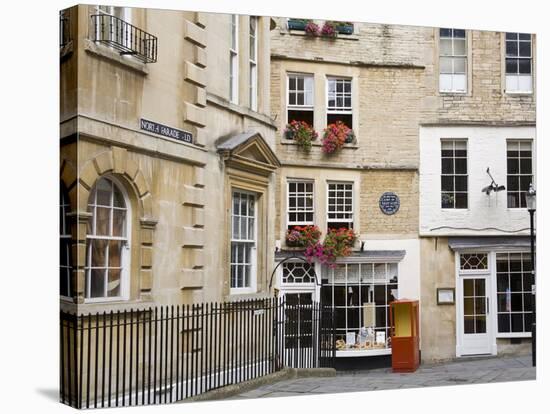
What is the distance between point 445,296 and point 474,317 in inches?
22.5

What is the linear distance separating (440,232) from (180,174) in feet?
12.3

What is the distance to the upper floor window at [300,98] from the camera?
1195 cm

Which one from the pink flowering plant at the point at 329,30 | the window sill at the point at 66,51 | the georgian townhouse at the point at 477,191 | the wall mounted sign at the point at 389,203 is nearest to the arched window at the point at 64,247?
the window sill at the point at 66,51

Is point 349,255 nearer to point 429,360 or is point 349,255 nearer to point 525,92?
point 429,360

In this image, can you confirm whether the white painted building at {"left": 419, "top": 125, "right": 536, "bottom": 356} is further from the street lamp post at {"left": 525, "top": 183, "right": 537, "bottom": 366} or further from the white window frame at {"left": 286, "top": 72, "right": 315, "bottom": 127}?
the white window frame at {"left": 286, "top": 72, "right": 315, "bottom": 127}

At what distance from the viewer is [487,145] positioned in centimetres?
1297

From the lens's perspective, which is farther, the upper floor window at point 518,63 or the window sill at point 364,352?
the upper floor window at point 518,63

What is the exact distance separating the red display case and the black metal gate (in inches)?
33.0

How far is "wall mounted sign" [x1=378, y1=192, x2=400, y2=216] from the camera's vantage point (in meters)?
12.3

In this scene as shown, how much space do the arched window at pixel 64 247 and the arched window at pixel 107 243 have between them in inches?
8.0

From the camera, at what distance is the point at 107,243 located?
10312 mm

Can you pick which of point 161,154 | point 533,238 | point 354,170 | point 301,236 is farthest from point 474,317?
point 161,154

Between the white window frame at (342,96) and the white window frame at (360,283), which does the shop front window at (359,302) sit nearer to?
the white window frame at (360,283)

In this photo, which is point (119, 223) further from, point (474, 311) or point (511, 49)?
point (511, 49)
